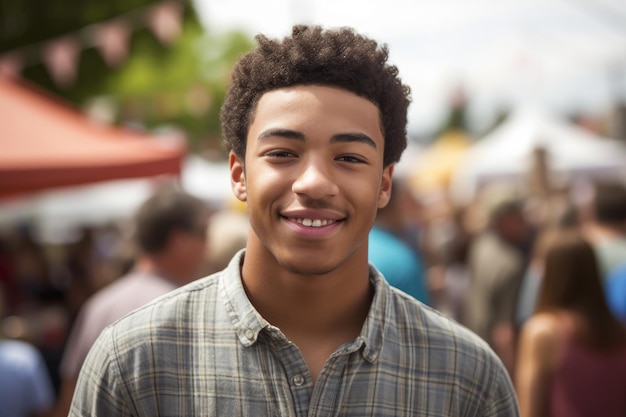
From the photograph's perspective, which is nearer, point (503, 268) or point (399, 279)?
point (399, 279)

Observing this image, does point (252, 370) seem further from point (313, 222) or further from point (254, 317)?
point (313, 222)

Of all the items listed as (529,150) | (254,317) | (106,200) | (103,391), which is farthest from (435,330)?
(106,200)

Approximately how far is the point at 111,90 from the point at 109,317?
1587 cm

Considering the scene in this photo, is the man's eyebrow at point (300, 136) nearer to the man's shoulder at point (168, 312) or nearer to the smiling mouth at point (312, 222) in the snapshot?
the smiling mouth at point (312, 222)

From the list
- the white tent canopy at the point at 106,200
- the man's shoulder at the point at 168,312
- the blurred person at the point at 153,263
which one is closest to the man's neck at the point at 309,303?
the man's shoulder at the point at 168,312

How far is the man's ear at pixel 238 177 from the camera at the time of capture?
1.90 metres

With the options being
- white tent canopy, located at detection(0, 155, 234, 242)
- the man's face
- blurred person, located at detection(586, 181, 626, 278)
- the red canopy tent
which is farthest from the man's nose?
white tent canopy, located at detection(0, 155, 234, 242)

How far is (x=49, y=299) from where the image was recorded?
7578 mm

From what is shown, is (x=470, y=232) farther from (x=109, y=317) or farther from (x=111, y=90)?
(x=111, y=90)

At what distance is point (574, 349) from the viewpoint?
12.2 feet

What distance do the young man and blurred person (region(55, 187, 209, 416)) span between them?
206 cm

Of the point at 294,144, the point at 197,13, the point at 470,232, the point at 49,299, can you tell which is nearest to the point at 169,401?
the point at 294,144

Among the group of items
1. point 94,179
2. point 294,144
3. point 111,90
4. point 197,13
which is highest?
point 197,13

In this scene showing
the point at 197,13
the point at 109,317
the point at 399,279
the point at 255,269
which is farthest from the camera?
the point at 197,13
